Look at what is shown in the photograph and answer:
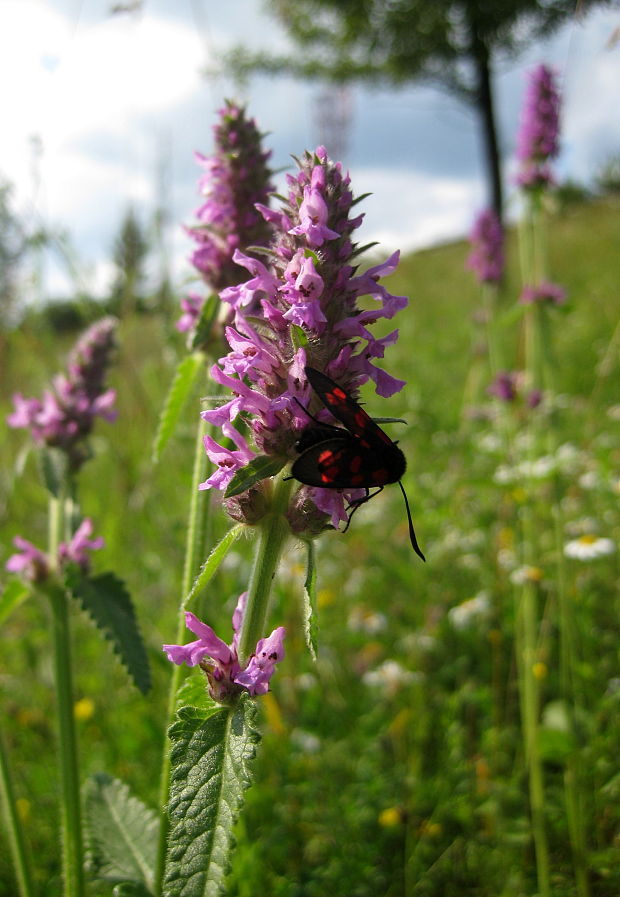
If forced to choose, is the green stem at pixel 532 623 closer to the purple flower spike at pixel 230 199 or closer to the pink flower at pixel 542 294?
the pink flower at pixel 542 294

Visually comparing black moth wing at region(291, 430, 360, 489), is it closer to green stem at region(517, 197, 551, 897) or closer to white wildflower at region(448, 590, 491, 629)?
green stem at region(517, 197, 551, 897)

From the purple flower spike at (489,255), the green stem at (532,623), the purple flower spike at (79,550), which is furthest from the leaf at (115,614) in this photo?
the purple flower spike at (489,255)

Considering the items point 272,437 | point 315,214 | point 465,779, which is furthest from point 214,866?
point 465,779

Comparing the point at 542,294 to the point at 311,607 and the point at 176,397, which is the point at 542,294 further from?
the point at 311,607

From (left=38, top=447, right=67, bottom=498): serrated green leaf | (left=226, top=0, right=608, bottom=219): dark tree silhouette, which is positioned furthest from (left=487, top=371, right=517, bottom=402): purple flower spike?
(left=226, top=0, right=608, bottom=219): dark tree silhouette

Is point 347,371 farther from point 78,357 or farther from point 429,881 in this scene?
point 429,881
